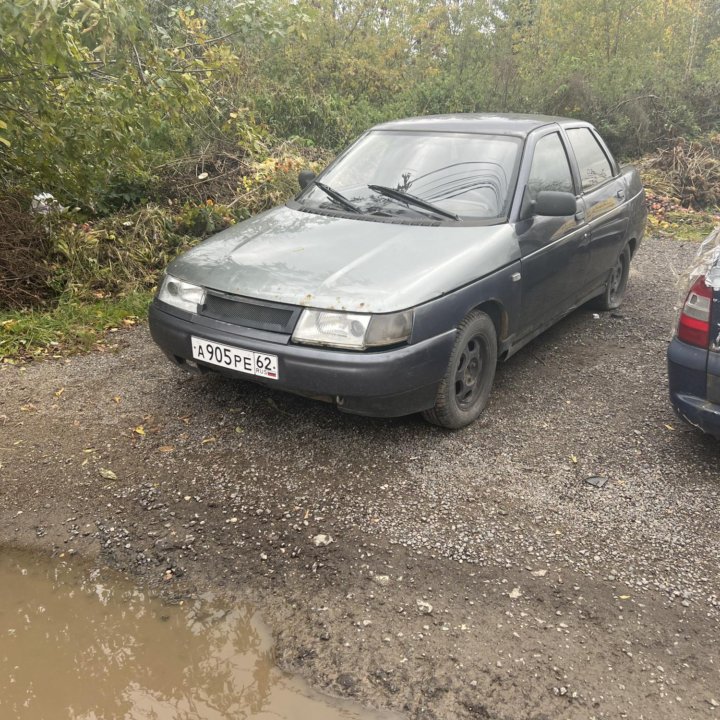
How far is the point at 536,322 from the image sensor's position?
4.20 meters

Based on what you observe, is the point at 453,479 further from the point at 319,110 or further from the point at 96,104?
the point at 319,110

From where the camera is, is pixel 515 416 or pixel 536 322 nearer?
pixel 515 416

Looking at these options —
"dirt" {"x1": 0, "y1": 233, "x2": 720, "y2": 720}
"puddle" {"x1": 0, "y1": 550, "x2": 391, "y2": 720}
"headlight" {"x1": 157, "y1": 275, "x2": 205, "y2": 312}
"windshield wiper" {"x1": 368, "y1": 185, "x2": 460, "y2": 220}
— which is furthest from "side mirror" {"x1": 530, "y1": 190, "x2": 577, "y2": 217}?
"puddle" {"x1": 0, "y1": 550, "x2": 391, "y2": 720}

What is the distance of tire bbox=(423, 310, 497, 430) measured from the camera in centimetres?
343

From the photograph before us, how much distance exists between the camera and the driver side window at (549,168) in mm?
4066

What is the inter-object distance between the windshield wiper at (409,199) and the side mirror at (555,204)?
0.51 metres

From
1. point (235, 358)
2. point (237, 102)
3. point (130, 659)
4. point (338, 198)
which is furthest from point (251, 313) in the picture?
point (237, 102)

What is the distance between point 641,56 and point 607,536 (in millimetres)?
11273

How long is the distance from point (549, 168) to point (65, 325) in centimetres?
378

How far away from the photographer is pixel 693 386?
3.11 meters

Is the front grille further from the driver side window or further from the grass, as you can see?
the grass

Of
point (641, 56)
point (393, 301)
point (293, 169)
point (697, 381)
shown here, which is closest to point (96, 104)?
point (293, 169)

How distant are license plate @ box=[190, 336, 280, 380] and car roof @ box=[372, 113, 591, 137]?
216 centimetres

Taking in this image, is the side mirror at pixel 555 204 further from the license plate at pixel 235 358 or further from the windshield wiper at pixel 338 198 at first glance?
the license plate at pixel 235 358
